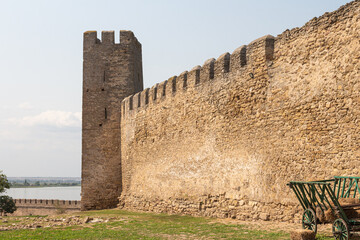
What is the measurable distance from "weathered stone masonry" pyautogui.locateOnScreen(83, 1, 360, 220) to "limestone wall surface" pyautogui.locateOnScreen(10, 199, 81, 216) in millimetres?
20686

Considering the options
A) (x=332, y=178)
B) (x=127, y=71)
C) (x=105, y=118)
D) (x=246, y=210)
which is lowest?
(x=246, y=210)

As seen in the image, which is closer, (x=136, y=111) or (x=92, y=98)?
(x=136, y=111)

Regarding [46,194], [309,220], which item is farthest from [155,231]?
[46,194]

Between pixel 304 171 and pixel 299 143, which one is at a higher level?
pixel 299 143

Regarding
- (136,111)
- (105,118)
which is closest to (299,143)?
(136,111)

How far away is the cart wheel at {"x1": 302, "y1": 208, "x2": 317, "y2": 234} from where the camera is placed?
6817 millimetres

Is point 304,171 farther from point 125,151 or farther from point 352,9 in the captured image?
point 125,151

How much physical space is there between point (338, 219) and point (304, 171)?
8.78ft

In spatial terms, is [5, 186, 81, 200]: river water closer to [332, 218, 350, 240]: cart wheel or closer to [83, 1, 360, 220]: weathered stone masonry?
[83, 1, 360, 220]: weathered stone masonry

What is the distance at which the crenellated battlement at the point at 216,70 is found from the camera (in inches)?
404

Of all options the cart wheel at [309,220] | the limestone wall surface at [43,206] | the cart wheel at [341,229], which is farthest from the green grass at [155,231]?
the limestone wall surface at [43,206]

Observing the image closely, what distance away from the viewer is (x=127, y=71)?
19016 millimetres

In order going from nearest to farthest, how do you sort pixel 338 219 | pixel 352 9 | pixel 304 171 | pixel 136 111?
pixel 338 219
pixel 352 9
pixel 304 171
pixel 136 111

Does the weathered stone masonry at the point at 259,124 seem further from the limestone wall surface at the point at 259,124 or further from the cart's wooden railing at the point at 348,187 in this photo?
the cart's wooden railing at the point at 348,187
